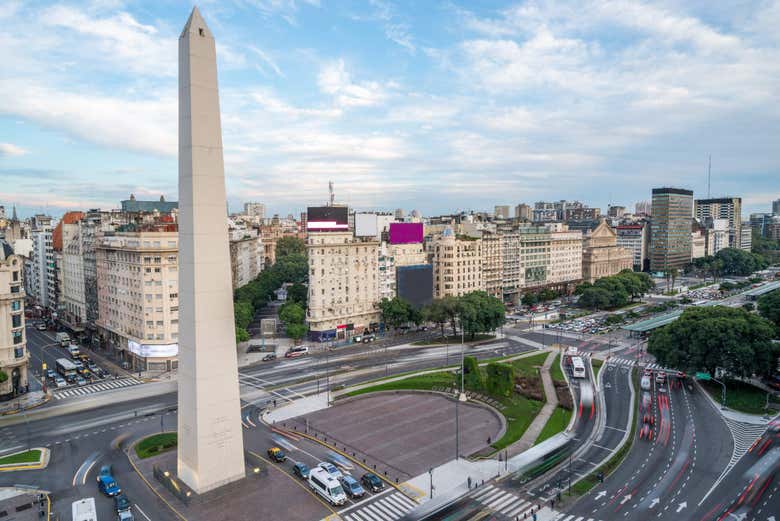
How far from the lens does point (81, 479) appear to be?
144 feet

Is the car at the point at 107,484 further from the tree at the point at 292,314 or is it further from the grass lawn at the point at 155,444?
the tree at the point at 292,314

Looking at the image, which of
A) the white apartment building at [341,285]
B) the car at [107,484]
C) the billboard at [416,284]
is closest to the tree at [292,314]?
the white apartment building at [341,285]

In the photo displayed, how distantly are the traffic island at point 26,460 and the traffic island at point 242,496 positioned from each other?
30.4 ft

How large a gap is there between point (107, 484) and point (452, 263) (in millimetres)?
89202

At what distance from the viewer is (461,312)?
96.4 meters

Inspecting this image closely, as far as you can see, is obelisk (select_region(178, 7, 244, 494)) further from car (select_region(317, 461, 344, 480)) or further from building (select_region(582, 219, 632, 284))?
building (select_region(582, 219, 632, 284))

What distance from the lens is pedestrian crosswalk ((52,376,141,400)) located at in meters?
68.2

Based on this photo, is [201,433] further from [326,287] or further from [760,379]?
[760,379]

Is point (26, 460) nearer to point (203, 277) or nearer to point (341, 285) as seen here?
point (203, 277)

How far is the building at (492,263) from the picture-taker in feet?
435

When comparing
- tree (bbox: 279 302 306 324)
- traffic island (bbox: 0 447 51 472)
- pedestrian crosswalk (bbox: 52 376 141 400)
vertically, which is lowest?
pedestrian crosswalk (bbox: 52 376 141 400)

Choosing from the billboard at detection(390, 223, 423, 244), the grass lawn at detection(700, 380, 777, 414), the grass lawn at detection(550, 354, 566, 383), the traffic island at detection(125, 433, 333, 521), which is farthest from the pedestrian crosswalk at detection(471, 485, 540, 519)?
the billboard at detection(390, 223, 423, 244)

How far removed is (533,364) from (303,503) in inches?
1951

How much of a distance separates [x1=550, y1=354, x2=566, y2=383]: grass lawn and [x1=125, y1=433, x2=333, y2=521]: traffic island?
1675 inches
